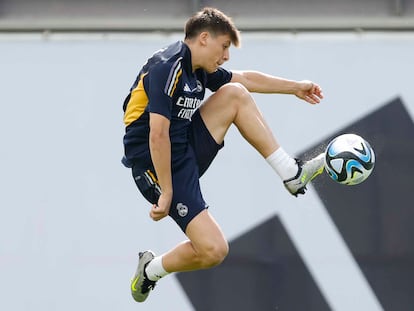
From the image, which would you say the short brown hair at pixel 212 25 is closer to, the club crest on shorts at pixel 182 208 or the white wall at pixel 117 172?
the club crest on shorts at pixel 182 208

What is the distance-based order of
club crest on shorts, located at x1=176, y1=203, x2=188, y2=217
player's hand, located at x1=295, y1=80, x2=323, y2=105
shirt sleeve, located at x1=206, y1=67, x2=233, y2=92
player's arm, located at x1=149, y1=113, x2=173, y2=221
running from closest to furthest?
player's arm, located at x1=149, y1=113, x2=173, y2=221
club crest on shorts, located at x1=176, y1=203, x2=188, y2=217
shirt sleeve, located at x1=206, y1=67, x2=233, y2=92
player's hand, located at x1=295, y1=80, x2=323, y2=105

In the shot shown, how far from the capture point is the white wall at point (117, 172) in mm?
6934

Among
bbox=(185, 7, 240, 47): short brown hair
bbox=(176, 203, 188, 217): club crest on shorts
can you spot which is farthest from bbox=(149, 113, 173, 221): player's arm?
bbox=(185, 7, 240, 47): short brown hair

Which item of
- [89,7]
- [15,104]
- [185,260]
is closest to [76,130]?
[15,104]

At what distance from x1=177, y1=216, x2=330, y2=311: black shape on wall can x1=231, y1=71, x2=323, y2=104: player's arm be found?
145 cm

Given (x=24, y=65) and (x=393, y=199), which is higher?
(x=24, y=65)

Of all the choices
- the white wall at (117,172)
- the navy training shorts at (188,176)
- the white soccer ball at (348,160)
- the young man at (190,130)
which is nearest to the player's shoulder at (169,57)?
the young man at (190,130)

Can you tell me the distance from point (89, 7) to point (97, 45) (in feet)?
1.33

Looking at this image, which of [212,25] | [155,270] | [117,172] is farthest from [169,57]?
[117,172]

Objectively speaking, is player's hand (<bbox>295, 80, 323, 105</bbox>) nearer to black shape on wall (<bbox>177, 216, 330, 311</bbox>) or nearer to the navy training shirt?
the navy training shirt

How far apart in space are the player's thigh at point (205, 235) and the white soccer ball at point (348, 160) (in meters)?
0.61

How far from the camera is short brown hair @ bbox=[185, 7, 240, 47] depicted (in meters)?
5.15

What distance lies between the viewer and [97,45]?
7.05m

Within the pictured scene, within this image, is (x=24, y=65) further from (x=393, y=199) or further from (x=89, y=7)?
(x=393, y=199)
